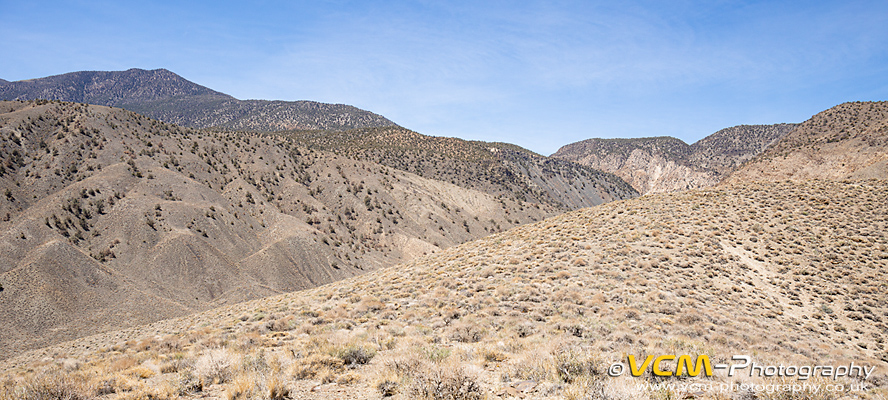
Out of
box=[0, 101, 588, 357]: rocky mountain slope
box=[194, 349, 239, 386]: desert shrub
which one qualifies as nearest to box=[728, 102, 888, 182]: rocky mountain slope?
box=[0, 101, 588, 357]: rocky mountain slope

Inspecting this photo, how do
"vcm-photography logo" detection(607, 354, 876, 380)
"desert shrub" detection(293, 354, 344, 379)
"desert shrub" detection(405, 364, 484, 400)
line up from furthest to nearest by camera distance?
"desert shrub" detection(293, 354, 344, 379)
"vcm-photography logo" detection(607, 354, 876, 380)
"desert shrub" detection(405, 364, 484, 400)

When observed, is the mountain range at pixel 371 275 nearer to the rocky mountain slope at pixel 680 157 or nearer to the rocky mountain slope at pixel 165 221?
the rocky mountain slope at pixel 165 221

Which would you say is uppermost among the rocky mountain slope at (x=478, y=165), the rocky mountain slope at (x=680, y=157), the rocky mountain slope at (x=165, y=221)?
the rocky mountain slope at (x=680, y=157)

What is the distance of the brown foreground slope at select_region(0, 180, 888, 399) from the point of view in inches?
284

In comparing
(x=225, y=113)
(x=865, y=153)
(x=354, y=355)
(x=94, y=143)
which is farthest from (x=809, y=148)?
(x=225, y=113)

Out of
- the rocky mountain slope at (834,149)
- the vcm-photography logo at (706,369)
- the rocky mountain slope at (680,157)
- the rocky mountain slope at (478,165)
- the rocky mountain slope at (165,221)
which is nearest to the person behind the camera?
the vcm-photography logo at (706,369)

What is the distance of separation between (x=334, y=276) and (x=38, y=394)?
34.3 m

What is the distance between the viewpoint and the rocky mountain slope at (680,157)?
14075 cm

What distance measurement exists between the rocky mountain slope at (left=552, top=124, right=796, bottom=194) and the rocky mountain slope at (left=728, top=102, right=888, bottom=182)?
5725 centimetres

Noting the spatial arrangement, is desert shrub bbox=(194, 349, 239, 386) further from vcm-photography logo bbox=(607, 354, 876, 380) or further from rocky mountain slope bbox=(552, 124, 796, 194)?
rocky mountain slope bbox=(552, 124, 796, 194)

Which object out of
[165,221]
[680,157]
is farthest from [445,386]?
A: [680,157]

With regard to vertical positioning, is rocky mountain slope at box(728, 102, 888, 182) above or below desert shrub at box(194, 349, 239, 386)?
above

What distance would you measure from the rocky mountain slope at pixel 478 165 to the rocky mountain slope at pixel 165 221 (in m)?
21.2

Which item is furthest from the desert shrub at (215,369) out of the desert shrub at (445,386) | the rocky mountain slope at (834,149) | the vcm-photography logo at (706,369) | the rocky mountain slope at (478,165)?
Result: the rocky mountain slope at (478,165)
